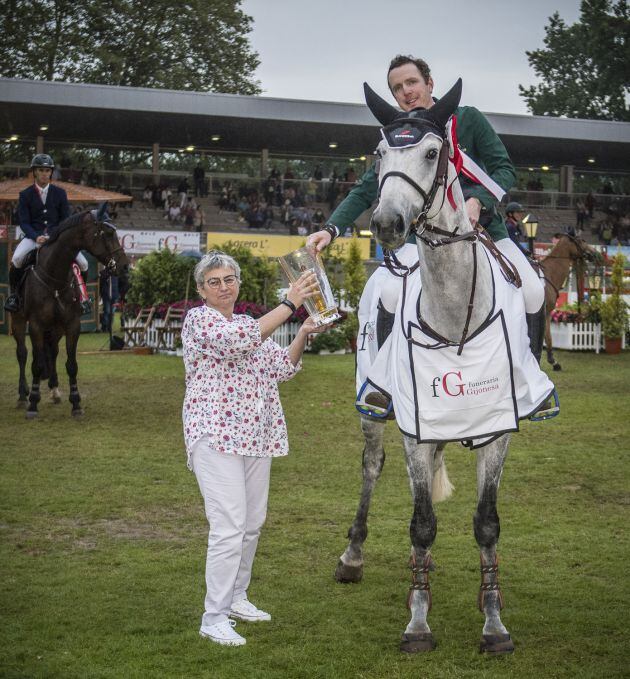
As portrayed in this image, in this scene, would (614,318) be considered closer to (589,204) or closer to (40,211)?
(40,211)

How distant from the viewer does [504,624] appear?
521cm

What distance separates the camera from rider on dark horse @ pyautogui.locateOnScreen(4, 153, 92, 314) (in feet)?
41.3

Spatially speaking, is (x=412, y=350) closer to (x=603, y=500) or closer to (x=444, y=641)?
(x=444, y=641)

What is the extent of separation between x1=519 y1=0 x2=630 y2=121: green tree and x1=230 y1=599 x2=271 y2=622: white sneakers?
213 feet

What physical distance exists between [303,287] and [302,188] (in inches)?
1263

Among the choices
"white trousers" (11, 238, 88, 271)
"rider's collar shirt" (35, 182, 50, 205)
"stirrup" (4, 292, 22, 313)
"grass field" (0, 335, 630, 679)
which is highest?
"rider's collar shirt" (35, 182, 50, 205)

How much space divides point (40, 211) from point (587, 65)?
66632 mm

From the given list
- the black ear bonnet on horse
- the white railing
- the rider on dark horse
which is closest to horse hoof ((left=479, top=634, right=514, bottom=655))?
the black ear bonnet on horse

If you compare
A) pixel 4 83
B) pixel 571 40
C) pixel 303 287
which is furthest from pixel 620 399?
pixel 571 40

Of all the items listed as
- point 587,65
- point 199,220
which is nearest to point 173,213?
point 199,220

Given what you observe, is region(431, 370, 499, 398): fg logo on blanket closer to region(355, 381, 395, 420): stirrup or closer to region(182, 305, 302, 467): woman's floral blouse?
region(355, 381, 395, 420): stirrup

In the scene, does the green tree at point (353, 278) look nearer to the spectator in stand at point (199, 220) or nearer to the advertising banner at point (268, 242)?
the advertising banner at point (268, 242)

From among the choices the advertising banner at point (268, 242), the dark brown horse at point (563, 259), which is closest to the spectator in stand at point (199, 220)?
the advertising banner at point (268, 242)

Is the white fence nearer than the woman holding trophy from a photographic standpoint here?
No
